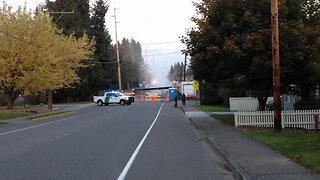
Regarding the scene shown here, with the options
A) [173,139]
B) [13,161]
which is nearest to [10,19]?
[173,139]

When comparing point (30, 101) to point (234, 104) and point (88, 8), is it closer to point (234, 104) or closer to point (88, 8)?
point (88, 8)

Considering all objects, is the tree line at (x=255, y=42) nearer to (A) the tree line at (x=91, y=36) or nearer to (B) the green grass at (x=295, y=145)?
(B) the green grass at (x=295, y=145)

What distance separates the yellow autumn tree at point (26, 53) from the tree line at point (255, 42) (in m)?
23.3

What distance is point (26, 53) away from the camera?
44156mm

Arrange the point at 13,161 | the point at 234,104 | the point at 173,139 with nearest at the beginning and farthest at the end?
the point at 13,161 < the point at 173,139 < the point at 234,104

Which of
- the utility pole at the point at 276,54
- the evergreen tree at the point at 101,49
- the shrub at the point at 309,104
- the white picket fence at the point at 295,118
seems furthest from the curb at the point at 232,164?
the evergreen tree at the point at 101,49

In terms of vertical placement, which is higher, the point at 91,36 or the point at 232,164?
the point at 91,36

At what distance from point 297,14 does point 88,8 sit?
73.5 m

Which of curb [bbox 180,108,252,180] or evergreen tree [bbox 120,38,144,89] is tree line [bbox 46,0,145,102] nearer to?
evergreen tree [bbox 120,38,144,89]

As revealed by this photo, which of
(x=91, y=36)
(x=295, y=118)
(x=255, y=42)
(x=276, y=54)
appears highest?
(x=91, y=36)

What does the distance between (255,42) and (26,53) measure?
91.9ft

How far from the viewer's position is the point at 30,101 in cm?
8194

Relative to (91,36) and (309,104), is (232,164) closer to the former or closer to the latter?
(309,104)

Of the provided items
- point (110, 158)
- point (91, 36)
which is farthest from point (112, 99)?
point (110, 158)
